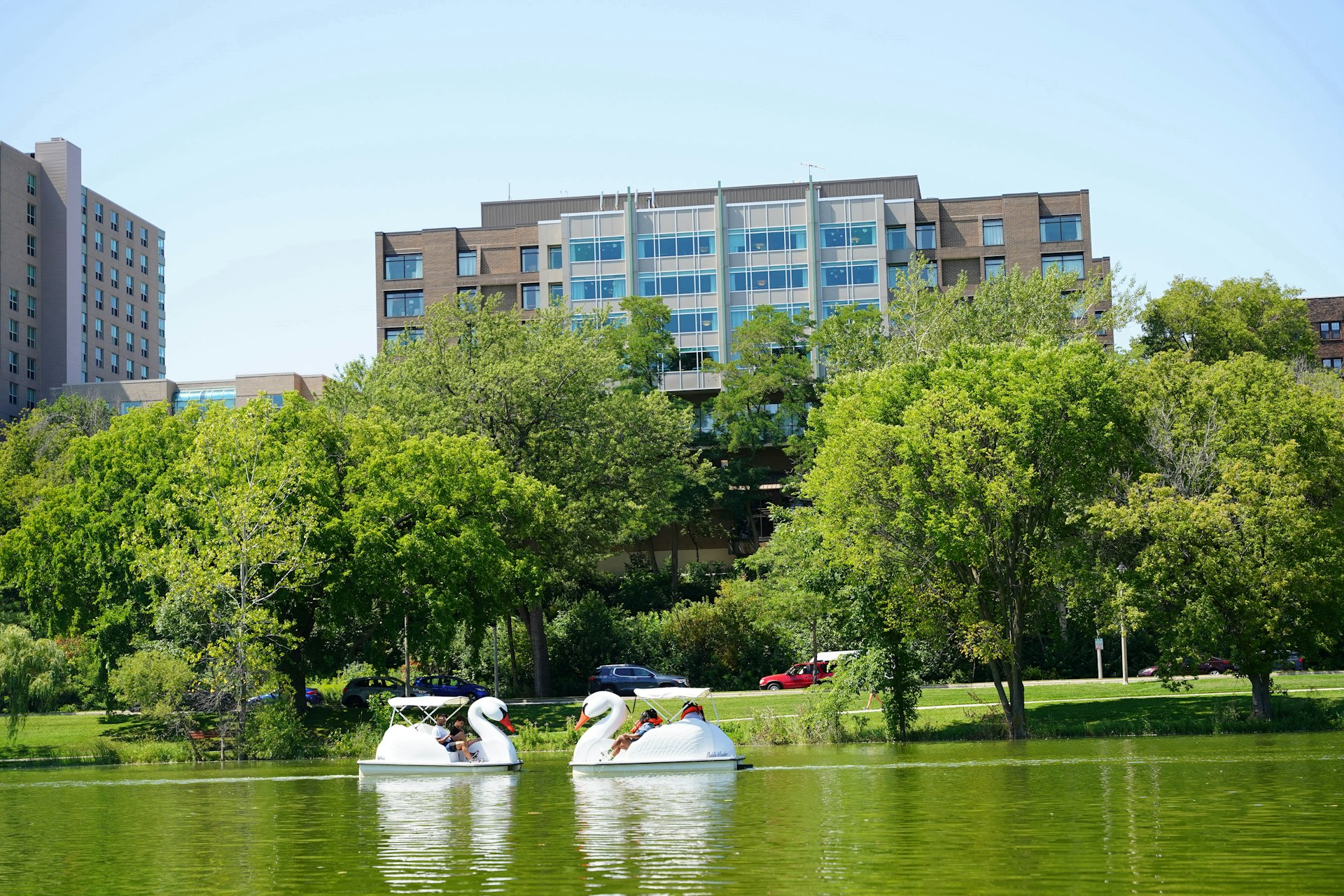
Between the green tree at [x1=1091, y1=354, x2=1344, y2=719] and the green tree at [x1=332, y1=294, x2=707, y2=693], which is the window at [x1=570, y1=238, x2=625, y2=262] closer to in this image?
the green tree at [x1=332, y1=294, x2=707, y2=693]

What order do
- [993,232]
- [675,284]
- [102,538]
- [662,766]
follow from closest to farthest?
1. [662,766]
2. [102,538]
3. [675,284]
4. [993,232]

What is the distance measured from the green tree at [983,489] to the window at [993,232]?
221ft

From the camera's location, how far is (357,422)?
61594 millimetres

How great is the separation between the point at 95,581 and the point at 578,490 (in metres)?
25.3

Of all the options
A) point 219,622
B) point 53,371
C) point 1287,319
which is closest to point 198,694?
point 219,622

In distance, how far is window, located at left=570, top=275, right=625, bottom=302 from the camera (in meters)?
114

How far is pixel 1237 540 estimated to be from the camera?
49.5 metres

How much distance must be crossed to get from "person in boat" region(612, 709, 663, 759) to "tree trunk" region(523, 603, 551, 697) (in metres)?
30.7

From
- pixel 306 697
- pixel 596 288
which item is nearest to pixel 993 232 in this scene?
pixel 596 288

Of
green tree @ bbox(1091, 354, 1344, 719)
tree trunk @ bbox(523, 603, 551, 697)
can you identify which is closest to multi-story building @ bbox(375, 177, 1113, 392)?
tree trunk @ bbox(523, 603, 551, 697)

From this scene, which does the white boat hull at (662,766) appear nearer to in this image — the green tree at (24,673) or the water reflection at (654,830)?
the water reflection at (654,830)

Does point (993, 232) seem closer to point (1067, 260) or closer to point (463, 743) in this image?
point (1067, 260)

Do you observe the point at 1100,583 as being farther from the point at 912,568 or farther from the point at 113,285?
the point at 113,285

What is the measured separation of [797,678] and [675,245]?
53.1 meters
